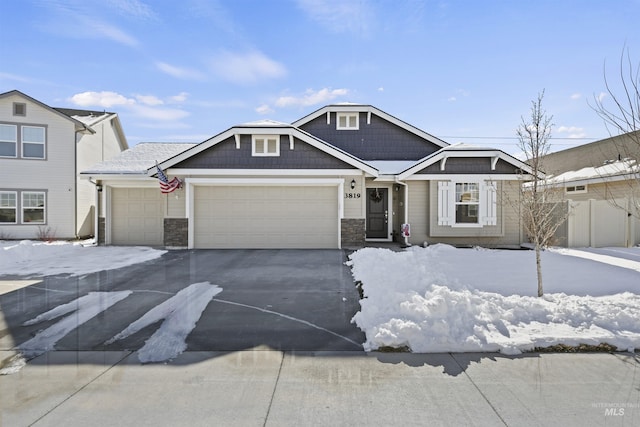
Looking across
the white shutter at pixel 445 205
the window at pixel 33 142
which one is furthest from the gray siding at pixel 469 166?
the window at pixel 33 142

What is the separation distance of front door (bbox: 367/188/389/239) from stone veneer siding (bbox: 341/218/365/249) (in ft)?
6.71

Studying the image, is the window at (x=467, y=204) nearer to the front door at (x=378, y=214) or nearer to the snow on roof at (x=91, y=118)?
the front door at (x=378, y=214)

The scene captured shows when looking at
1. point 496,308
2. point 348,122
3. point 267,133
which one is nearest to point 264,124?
point 267,133

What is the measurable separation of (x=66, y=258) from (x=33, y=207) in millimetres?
7194

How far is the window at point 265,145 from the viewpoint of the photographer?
12.3 meters

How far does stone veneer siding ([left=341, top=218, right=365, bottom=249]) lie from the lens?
12.4 meters

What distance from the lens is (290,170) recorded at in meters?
12.3

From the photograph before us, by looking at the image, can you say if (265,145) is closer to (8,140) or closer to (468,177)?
(468,177)

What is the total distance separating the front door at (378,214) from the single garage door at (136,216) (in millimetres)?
8224

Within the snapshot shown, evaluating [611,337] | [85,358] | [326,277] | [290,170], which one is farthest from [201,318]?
[290,170]

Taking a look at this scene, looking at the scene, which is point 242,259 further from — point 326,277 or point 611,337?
point 611,337

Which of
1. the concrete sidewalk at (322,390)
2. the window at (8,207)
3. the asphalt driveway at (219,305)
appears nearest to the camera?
the concrete sidewalk at (322,390)

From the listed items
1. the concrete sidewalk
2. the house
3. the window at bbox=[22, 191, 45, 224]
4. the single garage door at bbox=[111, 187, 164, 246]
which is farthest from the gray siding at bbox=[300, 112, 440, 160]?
the concrete sidewalk

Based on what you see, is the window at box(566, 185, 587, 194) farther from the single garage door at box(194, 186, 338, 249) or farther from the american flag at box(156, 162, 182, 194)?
the american flag at box(156, 162, 182, 194)
